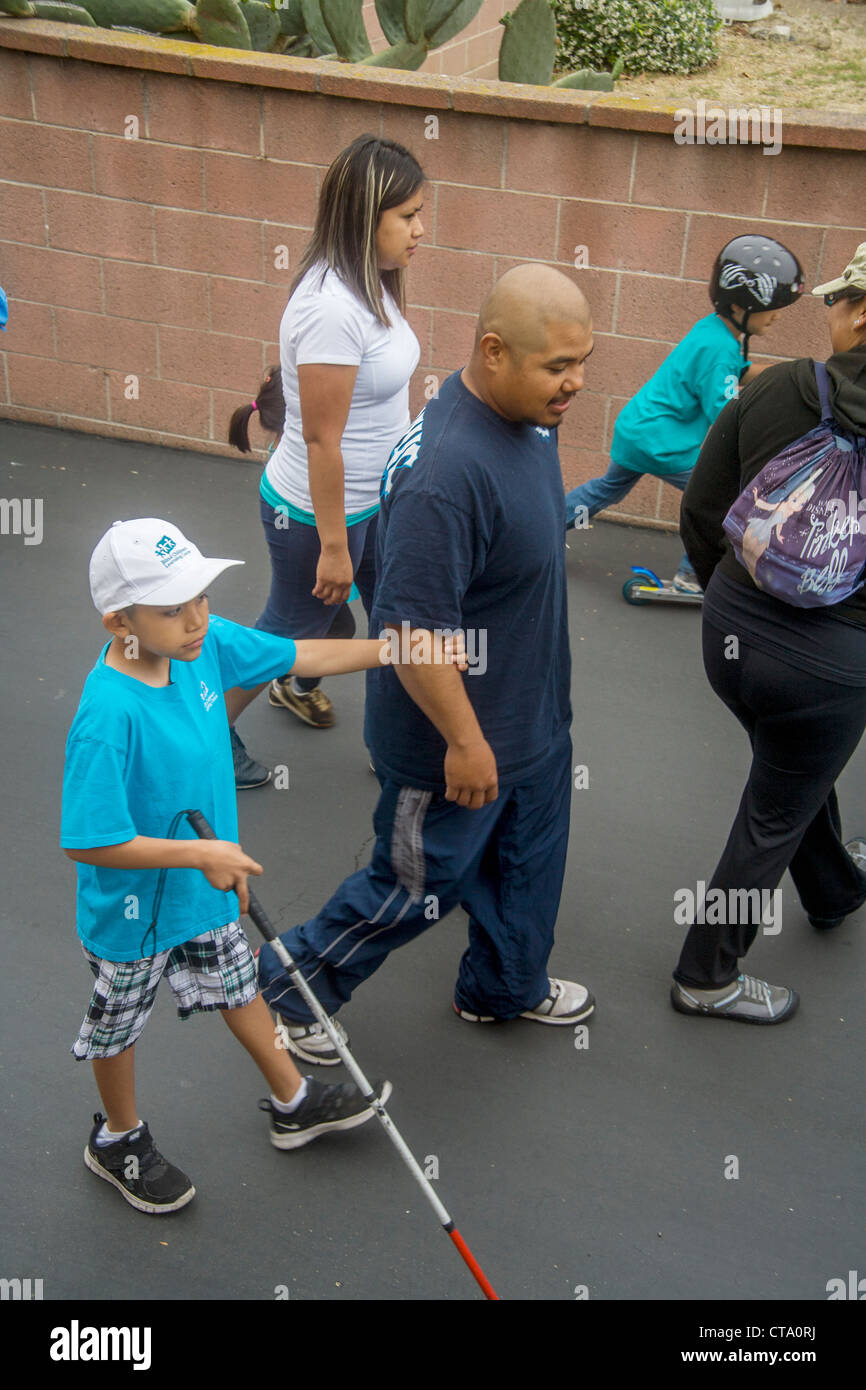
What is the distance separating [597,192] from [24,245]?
287cm

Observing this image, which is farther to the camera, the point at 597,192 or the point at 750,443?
the point at 597,192

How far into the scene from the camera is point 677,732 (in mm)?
4457

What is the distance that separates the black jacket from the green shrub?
8.05 m

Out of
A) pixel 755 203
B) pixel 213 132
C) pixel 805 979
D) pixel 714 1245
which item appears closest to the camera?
pixel 714 1245

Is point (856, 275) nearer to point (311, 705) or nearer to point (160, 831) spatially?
point (160, 831)

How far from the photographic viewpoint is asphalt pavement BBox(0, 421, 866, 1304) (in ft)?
8.56

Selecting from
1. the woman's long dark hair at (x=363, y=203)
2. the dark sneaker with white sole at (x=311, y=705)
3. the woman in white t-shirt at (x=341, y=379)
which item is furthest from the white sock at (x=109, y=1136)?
the woman's long dark hair at (x=363, y=203)

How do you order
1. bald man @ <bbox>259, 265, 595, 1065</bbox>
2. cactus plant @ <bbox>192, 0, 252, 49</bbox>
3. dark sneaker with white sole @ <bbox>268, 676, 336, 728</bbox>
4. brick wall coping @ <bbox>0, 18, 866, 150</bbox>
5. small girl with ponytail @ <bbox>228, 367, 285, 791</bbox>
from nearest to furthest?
1. bald man @ <bbox>259, 265, 595, 1065</bbox>
2. small girl with ponytail @ <bbox>228, 367, 285, 791</bbox>
3. dark sneaker with white sole @ <bbox>268, 676, 336, 728</bbox>
4. brick wall coping @ <bbox>0, 18, 866, 150</bbox>
5. cactus plant @ <bbox>192, 0, 252, 49</bbox>

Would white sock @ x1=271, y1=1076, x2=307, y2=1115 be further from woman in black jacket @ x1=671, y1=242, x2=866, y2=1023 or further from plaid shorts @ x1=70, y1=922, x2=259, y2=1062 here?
woman in black jacket @ x1=671, y1=242, x2=866, y2=1023

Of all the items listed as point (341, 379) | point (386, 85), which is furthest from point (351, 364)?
point (386, 85)

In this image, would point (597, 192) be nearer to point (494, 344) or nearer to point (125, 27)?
point (125, 27)

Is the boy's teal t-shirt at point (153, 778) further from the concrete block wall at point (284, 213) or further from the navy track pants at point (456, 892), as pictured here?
the concrete block wall at point (284, 213)

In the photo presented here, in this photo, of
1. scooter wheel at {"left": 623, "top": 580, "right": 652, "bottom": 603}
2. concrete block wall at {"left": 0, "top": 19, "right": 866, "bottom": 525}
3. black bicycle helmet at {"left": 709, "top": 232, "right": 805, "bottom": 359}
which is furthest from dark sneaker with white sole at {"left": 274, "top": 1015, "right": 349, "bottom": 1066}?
concrete block wall at {"left": 0, "top": 19, "right": 866, "bottom": 525}

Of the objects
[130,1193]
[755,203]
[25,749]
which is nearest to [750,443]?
[130,1193]
